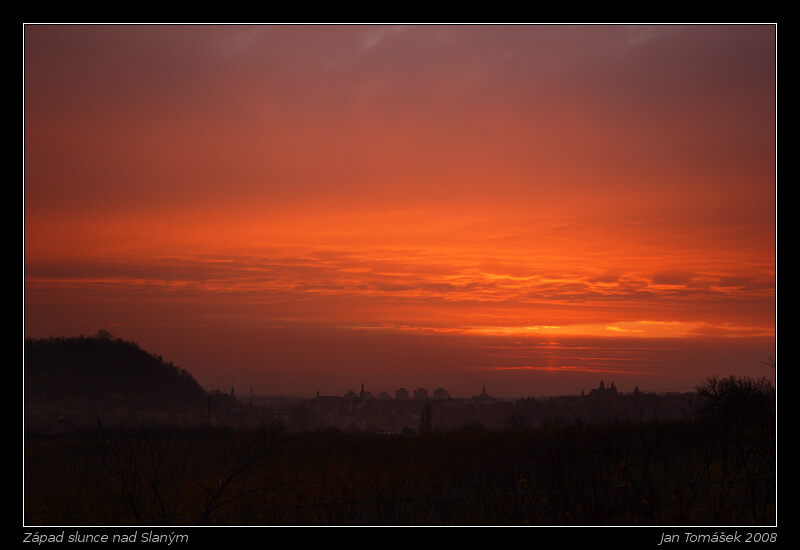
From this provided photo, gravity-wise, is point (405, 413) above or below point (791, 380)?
below

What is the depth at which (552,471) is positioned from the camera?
30.1 ft

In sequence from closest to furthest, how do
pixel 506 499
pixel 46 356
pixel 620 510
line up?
1. pixel 620 510
2. pixel 506 499
3. pixel 46 356

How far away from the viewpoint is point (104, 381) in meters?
61.6

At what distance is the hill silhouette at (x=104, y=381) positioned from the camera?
181 ft

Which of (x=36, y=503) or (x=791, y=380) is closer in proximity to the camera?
(x=791, y=380)

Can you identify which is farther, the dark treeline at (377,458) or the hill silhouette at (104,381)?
the hill silhouette at (104,381)

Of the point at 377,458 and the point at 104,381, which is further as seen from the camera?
the point at 104,381

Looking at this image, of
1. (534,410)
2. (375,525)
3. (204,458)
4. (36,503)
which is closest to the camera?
(375,525)

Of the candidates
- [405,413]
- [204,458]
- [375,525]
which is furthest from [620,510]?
[405,413]

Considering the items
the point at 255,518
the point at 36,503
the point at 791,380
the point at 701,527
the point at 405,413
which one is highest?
the point at 791,380

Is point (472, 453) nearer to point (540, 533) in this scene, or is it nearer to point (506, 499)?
point (506, 499)

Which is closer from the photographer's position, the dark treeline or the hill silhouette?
the dark treeline

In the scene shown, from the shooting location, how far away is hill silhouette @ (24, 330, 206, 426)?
55.3 metres

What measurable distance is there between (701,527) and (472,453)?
633 inches
